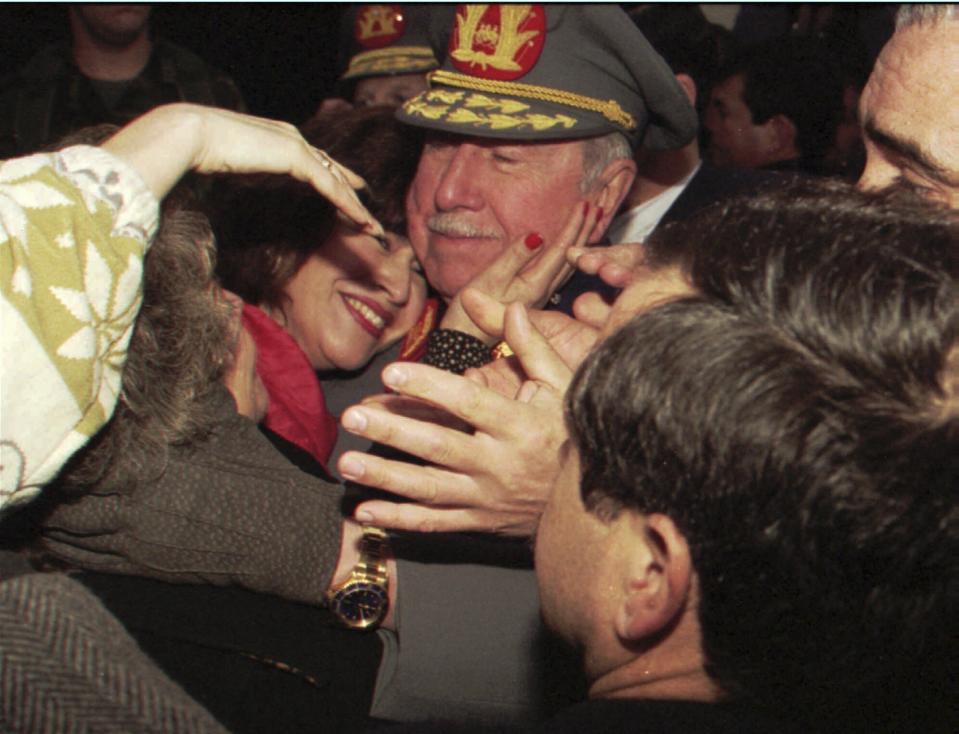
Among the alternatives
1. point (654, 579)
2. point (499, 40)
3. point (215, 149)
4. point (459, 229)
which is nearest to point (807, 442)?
point (654, 579)

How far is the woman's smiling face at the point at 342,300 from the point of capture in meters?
2.01

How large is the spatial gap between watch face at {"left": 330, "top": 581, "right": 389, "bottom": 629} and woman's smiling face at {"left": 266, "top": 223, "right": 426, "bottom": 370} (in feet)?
2.61

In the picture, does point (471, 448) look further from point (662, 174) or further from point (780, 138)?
point (780, 138)

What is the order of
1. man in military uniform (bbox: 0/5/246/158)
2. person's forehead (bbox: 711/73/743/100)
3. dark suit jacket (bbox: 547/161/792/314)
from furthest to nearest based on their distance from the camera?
1. person's forehead (bbox: 711/73/743/100)
2. man in military uniform (bbox: 0/5/246/158)
3. dark suit jacket (bbox: 547/161/792/314)

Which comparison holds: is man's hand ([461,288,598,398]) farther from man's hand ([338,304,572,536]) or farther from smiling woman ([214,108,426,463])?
smiling woman ([214,108,426,463])

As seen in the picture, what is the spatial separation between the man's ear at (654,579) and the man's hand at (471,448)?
0.41 metres

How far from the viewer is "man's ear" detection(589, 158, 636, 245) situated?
2023mm

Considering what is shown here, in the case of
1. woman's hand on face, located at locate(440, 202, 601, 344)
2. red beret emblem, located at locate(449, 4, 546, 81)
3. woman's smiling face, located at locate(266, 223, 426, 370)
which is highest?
red beret emblem, located at locate(449, 4, 546, 81)

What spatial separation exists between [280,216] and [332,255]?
5.7 inches

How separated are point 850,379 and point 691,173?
1996 mm

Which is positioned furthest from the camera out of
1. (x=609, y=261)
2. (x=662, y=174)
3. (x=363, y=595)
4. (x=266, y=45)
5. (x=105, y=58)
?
(x=266, y=45)

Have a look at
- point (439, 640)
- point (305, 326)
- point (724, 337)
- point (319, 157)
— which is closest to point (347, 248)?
point (305, 326)

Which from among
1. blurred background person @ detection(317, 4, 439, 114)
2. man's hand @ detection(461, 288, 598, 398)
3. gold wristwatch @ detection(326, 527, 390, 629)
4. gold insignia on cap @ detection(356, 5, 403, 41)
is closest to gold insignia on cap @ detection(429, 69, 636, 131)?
man's hand @ detection(461, 288, 598, 398)

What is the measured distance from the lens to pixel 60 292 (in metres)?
0.89
